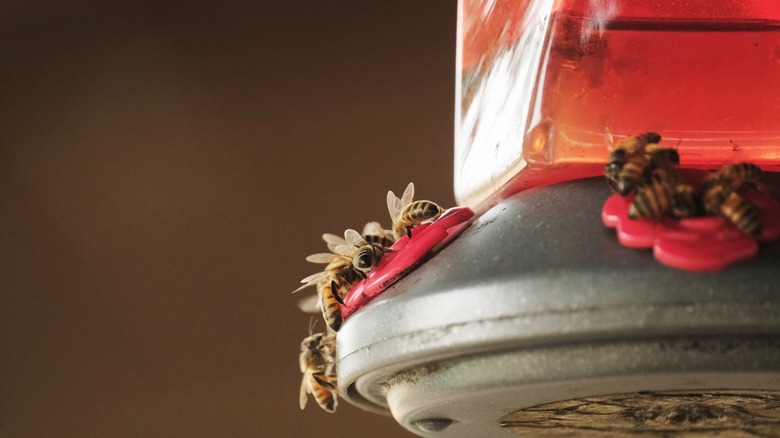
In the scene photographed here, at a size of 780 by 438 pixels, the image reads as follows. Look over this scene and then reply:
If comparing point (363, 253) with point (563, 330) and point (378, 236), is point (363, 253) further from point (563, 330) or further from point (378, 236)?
point (563, 330)

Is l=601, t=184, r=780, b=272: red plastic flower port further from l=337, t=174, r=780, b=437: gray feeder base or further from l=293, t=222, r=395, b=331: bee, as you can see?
l=293, t=222, r=395, b=331: bee

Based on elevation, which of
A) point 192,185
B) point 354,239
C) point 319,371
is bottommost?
point 319,371

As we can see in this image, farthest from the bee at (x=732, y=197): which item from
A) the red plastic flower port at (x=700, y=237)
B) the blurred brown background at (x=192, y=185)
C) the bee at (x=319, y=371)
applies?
the blurred brown background at (x=192, y=185)

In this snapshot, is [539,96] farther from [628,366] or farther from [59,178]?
[59,178]

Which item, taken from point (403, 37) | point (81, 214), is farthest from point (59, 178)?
point (403, 37)

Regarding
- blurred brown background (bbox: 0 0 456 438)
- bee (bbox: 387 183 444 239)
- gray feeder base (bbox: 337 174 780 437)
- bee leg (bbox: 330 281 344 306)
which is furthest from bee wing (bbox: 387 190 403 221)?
blurred brown background (bbox: 0 0 456 438)

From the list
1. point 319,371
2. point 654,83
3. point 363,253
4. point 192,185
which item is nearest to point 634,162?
point 654,83

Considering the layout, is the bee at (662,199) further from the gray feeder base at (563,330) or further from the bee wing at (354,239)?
the bee wing at (354,239)
